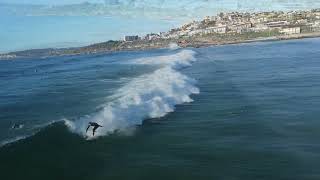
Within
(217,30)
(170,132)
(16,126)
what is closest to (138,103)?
(16,126)

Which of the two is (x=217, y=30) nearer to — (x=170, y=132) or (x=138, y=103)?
(x=138, y=103)

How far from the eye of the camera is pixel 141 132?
2656 cm

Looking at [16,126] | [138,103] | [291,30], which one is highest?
[291,30]

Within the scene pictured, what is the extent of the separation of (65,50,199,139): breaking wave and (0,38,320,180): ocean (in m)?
0.06

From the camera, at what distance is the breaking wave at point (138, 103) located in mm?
28381

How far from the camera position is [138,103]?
112 feet

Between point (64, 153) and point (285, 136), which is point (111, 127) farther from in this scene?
point (285, 136)

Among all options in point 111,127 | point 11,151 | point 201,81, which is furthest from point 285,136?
point 201,81

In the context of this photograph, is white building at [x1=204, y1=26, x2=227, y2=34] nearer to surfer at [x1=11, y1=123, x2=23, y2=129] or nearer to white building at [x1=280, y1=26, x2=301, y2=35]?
white building at [x1=280, y1=26, x2=301, y2=35]

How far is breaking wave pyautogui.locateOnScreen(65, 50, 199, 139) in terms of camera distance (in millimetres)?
28381

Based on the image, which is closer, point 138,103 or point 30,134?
point 30,134

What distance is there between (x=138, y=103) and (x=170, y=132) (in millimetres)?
8264

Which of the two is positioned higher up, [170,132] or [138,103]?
[138,103]

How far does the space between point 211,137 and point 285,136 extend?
10.9 feet
